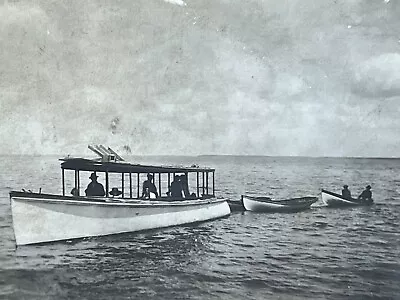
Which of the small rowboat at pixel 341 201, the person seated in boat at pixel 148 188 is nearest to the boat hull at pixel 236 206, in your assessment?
the small rowboat at pixel 341 201

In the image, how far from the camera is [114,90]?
7242mm

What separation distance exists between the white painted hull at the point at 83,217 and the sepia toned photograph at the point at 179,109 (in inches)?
1.1

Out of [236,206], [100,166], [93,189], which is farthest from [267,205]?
[100,166]

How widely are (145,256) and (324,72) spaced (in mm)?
4301

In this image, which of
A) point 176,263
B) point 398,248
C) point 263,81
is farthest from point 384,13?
point 176,263

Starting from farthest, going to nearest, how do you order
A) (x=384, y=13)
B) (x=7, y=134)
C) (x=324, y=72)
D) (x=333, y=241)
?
(x=333, y=241)
(x=324, y=72)
(x=384, y=13)
(x=7, y=134)

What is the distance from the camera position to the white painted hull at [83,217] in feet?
24.3

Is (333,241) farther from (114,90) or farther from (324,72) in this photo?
(114,90)

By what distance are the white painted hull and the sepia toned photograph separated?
1.1 inches

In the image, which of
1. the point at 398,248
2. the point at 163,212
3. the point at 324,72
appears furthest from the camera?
the point at 163,212

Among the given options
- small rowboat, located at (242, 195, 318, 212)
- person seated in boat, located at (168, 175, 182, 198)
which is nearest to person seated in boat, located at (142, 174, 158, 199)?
person seated in boat, located at (168, 175, 182, 198)

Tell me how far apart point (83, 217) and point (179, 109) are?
2574mm

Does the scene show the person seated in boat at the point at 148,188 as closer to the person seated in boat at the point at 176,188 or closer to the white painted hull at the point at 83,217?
the person seated in boat at the point at 176,188

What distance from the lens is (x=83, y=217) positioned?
812 cm
